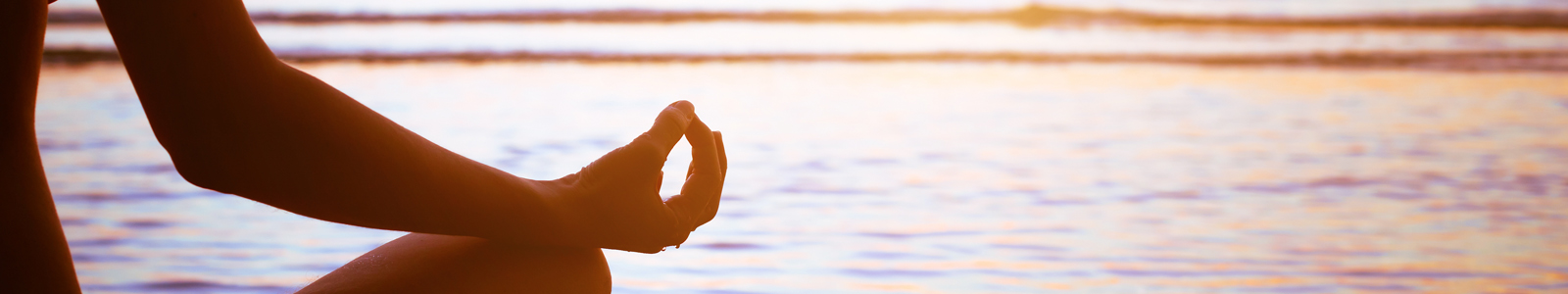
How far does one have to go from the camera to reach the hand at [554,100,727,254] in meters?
0.72

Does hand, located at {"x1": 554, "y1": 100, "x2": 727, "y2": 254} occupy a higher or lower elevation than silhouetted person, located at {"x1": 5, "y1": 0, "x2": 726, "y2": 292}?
higher

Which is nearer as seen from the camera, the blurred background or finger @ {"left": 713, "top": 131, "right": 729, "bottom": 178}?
finger @ {"left": 713, "top": 131, "right": 729, "bottom": 178}

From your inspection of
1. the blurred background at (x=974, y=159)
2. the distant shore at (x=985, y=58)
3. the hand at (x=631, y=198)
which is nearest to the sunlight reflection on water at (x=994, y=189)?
the blurred background at (x=974, y=159)

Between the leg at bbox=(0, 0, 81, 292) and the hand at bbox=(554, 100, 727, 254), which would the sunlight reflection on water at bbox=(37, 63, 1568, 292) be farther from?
the leg at bbox=(0, 0, 81, 292)

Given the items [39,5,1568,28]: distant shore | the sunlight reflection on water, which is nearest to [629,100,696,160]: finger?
the sunlight reflection on water

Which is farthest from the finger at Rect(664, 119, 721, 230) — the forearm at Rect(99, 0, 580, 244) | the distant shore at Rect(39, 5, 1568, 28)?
the distant shore at Rect(39, 5, 1568, 28)

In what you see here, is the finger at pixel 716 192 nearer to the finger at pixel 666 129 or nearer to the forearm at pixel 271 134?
the finger at pixel 666 129

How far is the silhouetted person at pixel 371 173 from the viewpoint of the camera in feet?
1.69

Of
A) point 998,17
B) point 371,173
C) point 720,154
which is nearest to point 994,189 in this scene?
point 720,154

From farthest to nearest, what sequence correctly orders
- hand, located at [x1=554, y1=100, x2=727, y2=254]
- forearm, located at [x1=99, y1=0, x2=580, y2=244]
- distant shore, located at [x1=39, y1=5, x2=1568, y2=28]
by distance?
1. distant shore, located at [x1=39, y1=5, x2=1568, y2=28]
2. hand, located at [x1=554, y1=100, x2=727, y2=254]
3. forearm, located at [x1=99, y1=0, x2=580, y2=244]

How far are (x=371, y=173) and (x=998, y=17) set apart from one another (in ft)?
41.6

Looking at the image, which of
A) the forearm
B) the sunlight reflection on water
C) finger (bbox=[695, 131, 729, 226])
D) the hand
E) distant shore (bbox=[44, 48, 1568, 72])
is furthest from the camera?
distant shore (bbox=[44, 48, 1568, 72])

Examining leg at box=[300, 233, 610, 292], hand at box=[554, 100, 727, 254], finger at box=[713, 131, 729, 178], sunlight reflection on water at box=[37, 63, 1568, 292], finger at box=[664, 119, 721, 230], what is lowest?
leg at box=[300, 233, 610, 292]

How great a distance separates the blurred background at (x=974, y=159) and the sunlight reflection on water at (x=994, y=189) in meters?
0.01
